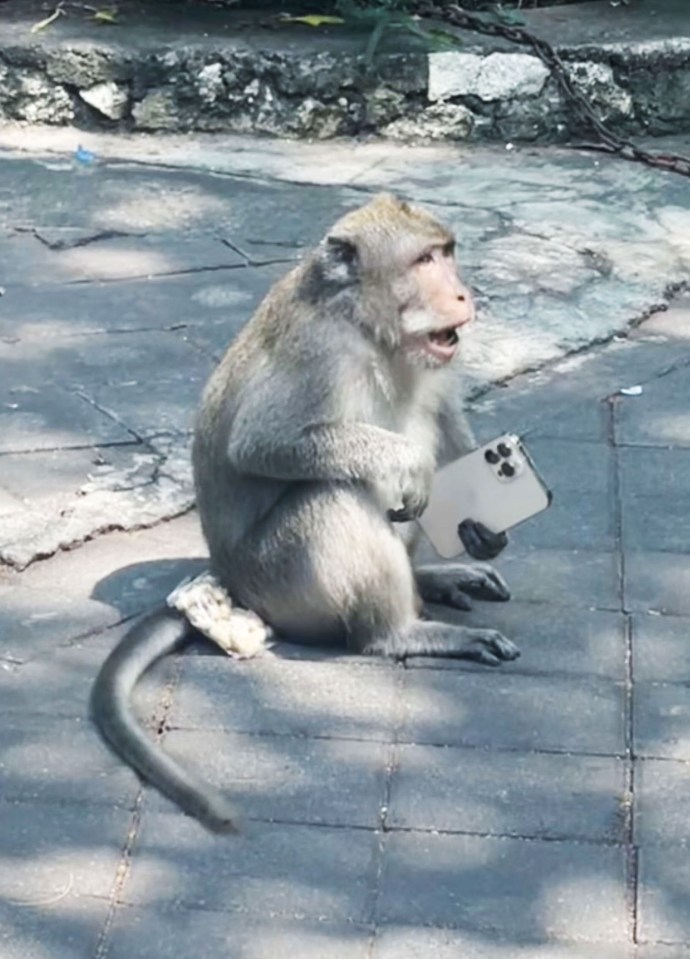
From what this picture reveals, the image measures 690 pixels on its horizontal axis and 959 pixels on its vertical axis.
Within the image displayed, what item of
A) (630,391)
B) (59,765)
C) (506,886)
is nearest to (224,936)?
(506,886)

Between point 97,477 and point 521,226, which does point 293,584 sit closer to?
point 97,477

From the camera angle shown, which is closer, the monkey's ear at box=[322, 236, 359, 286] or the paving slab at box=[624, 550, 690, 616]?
the monkey's ear at box=[322, 236, 359, 286]

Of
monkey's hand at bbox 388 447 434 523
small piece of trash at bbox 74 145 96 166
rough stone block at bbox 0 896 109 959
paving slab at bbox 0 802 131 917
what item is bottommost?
small piece of trash at bbox 74 145 96 166

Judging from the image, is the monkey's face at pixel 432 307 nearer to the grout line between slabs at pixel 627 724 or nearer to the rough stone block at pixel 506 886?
the grout line between slabs at pixel 627 724

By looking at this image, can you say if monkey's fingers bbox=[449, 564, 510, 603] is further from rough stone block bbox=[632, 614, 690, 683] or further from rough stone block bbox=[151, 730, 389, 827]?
rough stone block bbox=[151, 730, 389, 827]

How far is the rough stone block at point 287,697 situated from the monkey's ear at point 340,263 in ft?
2.91

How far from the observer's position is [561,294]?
7.05 metres

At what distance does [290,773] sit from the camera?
14.4 ft

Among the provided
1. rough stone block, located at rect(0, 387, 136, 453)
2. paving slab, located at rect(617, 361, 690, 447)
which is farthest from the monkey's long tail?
paving slab, located at rect(617, 361, 690, 447)

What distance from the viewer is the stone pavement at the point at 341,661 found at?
13.0 feet

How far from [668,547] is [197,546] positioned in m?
1.22

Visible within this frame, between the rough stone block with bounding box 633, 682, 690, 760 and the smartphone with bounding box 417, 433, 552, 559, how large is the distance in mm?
517

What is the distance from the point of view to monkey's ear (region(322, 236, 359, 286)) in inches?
185

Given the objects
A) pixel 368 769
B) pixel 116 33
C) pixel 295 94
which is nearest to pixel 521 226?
pixel 295 94
